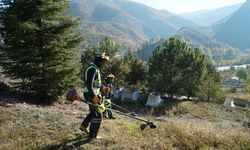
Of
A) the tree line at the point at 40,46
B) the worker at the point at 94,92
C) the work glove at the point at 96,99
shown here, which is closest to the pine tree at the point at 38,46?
the tree line at the point at 40,46

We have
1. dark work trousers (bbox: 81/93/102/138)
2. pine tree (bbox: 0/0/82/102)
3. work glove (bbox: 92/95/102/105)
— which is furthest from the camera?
pine tree (bbox: 0/0/82/102)

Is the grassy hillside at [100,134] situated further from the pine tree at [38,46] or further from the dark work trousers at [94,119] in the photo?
the pine tree at [38,46]

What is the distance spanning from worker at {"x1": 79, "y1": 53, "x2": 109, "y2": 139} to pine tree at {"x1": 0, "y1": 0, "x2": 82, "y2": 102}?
6.61 m

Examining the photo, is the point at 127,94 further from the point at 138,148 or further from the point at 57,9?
the point at 138,148

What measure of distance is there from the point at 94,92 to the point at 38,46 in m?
7.87

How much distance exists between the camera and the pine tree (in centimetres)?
1489

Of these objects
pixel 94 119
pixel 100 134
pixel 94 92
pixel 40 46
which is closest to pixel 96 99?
pixel 94 92

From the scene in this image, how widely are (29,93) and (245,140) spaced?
1040cm

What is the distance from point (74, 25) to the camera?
16203 millimetres

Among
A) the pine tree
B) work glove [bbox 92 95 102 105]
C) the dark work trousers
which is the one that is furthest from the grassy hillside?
the pine tree

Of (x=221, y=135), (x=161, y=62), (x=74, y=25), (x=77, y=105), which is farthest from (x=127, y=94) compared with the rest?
(x=221, y=135)

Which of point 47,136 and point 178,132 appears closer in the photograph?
A: point 47,136

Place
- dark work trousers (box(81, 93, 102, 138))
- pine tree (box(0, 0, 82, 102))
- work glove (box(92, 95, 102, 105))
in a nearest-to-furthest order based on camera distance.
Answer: work glove (box(92, 95, 102, 105)), dark work trousers (box(81, 93, 102, 138)), pine tree (box(0, 0, 82, 102))

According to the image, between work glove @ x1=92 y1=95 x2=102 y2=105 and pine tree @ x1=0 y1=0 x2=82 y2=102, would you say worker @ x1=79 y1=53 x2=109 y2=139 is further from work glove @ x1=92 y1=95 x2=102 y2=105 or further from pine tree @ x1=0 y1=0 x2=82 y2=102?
pine tree @ x1=0 y1=0 x2=82 y2=102
